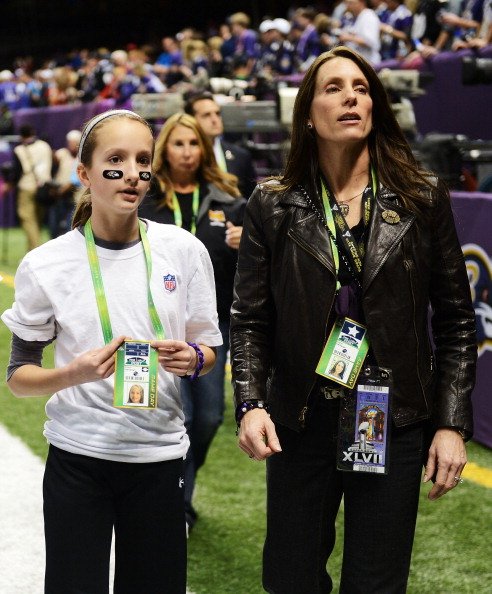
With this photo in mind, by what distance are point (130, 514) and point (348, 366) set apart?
0.68 meters

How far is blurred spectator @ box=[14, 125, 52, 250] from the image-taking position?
17172 mm

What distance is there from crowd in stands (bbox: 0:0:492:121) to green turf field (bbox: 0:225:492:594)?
212 inches

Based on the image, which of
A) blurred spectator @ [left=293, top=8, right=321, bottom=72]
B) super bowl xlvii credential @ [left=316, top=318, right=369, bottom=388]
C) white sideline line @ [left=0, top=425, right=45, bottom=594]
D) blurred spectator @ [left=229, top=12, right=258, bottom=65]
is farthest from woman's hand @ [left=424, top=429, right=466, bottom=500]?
blurred spectator @ [left=229, top=12, right=258, bottom=65]

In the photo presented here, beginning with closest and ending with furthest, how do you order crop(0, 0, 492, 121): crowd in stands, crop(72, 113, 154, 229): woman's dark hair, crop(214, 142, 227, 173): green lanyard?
crop(72, 113, 154, 229): woman's dark hair < crop(214, 142, 227, 173): green lanyard < crop(0, 0, 492, 121): crowd in stands

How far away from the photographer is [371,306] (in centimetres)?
262

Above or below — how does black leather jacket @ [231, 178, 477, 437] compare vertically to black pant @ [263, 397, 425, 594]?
above

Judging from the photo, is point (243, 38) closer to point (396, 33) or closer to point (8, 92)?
point (396, 33)

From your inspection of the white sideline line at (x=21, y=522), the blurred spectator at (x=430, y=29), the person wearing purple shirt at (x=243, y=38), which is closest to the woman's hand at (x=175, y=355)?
the white sideline line at (x=21, y=522)

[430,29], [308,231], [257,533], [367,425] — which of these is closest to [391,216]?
[308,231]

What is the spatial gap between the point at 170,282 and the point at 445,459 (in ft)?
2.74

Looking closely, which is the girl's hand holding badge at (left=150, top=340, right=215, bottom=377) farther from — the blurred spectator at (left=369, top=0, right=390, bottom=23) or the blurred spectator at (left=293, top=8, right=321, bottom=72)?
the blurred spectator at (left=369, top=0, right=390, bottom=23)

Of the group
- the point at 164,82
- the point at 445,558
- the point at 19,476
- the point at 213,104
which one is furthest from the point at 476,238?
the point at 164,82

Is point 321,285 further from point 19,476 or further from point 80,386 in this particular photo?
point 19,476

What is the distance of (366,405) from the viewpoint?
2.62 metres
